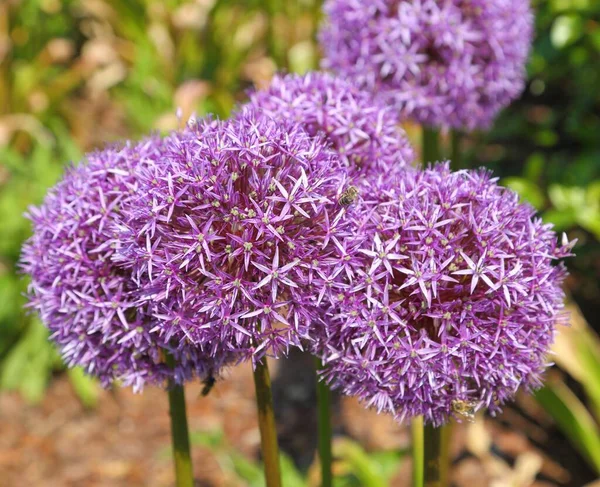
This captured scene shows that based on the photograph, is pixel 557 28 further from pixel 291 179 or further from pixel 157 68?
pixel 157 68

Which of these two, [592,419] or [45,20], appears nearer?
[592,419]

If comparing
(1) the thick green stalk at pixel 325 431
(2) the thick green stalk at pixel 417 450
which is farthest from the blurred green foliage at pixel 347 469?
(1) the thick green stalk at pixel 325 431

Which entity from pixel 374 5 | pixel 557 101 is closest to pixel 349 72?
pixel 374 5

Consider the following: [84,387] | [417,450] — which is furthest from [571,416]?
[84,387]

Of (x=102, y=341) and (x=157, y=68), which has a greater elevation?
(x=157, y=68)

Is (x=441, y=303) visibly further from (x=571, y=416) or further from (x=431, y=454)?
(x=571, y=416)
